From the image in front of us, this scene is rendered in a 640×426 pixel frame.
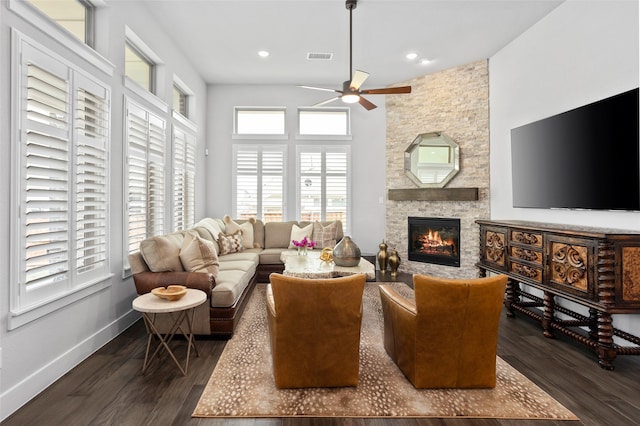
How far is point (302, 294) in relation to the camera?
2061 millimetres

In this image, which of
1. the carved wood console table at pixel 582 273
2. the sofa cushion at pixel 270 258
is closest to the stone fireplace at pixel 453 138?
the carved wood console table at pixel 582 273

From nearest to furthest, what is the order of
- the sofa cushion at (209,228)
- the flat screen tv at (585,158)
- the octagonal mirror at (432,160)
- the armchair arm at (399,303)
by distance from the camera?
the armchair arm at (399,303)
the flat screen tv at (585,158)
the sofa cushion at (209,228)
the octagonal mirror at (432,160)

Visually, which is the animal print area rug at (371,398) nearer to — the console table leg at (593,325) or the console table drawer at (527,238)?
the console table leg at (593,325)

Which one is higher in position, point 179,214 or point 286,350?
point 179,214

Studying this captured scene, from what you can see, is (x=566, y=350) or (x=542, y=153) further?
(x=542, y=153)

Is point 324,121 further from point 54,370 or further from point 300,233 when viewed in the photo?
point 54,370

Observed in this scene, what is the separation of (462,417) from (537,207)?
2.78 meters

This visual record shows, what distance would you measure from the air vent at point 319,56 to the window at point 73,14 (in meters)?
2.72

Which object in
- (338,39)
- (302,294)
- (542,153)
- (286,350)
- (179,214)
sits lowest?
(286,350)

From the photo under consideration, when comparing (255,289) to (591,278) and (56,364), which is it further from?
(591,278)

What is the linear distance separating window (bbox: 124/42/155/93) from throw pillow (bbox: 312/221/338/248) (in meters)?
3.18

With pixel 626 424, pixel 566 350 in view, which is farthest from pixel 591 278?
pixel 626 424

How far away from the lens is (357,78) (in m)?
3.55

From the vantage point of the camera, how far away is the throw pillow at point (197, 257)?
3.19 meters
